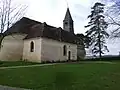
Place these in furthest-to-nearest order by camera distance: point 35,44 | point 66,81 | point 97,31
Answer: point 97,31 → point 35,44 → point 66,81

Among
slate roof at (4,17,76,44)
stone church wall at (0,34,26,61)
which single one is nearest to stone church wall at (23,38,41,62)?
slate roof at (4,17,76,44)

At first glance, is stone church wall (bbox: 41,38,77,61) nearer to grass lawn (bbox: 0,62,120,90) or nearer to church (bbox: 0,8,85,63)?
church (bbox: 0,8,85,63)

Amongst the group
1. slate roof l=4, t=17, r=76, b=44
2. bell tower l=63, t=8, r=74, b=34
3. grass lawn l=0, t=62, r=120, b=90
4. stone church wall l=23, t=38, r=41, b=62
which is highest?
bell tower l=63, t=8, r=74, b=34

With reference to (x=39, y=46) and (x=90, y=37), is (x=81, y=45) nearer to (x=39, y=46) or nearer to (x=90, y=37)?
(x=90, y=37)

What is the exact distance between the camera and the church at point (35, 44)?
43.1m

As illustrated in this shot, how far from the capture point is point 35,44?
4350 centimetres

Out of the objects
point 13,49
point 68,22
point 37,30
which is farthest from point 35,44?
point 68,22

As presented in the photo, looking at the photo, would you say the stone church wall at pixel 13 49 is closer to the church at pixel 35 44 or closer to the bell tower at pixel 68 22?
the church at pixel 35 44

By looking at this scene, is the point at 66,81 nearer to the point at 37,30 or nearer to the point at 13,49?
the point at 37,30

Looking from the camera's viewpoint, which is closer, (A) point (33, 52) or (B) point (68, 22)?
(A) point (33, 52)

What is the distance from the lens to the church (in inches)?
1695

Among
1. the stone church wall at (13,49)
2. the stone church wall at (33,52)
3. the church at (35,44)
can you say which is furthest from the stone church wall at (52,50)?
the stone church wall at (13,49)

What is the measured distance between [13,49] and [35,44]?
582cm

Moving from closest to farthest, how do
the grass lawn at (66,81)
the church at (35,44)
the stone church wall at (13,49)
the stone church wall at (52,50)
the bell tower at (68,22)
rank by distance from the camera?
the grass lawn at (66,81) < the stone church wall at (52,50) < the church at (35,44) < the stone church wall at (13,49) < the bell tower at (68,22)
